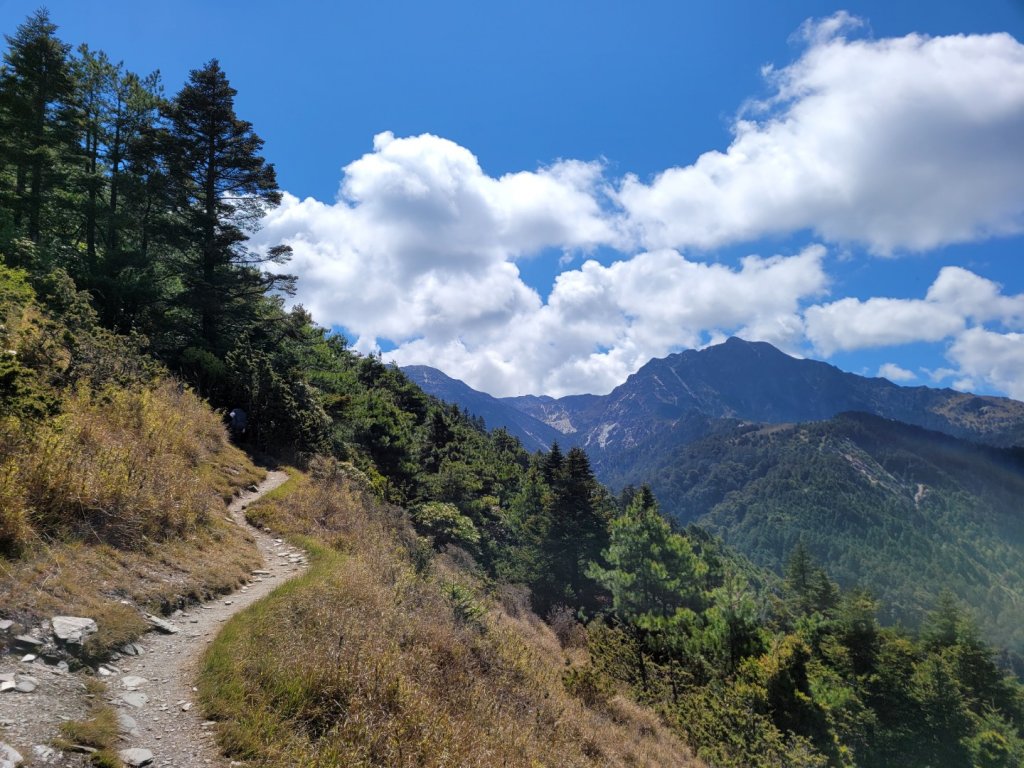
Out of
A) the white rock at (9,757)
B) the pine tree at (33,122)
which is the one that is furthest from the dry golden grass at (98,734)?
the pine tree at (33,122)

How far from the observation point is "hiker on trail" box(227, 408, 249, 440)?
57.2ft

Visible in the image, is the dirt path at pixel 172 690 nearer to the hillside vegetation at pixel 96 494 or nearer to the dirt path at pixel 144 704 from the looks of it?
the dirt path at pixel 144 704

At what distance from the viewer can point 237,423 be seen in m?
17.5

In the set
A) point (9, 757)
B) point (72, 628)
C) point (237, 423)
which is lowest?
point (9, 757)

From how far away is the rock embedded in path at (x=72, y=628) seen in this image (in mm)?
5086

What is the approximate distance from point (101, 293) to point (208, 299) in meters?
3.55

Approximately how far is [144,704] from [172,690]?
0.32 metres

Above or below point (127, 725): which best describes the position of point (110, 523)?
above

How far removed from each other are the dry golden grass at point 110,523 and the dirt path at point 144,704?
0.42m

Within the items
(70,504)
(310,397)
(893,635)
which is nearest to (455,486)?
(310,397)

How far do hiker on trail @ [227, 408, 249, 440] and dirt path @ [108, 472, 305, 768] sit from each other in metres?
11.2

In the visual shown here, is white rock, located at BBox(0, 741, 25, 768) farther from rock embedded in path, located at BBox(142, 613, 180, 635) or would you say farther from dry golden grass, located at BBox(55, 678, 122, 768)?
rock embedded in path, located at BBox(142, 613, 180, 635)

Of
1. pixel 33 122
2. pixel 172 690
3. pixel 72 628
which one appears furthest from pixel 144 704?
pixel 33 122

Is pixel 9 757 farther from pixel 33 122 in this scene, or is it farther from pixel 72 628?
pixel 33 122
